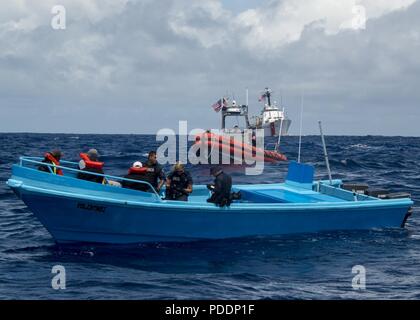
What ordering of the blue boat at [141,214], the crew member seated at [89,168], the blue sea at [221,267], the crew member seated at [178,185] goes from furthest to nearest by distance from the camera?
the crew member seated at [178,185]
the crew member seated at [89,168]
the blue boat at [141,214]
the blue sea at [221,267]

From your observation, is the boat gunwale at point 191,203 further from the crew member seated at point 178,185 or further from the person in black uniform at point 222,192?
the crew member seated at point 178,185

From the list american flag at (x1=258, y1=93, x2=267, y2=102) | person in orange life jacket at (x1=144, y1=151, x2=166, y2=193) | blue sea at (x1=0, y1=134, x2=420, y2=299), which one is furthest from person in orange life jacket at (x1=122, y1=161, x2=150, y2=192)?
american flag at (x1=258, y1=93, x2=267, y2=102)

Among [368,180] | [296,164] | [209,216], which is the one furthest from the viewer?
[368,180]

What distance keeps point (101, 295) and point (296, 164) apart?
10538 mm

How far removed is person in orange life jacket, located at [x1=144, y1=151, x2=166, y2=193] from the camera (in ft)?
44.4

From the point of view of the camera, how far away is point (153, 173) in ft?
44.5

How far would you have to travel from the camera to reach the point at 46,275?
1069 cm

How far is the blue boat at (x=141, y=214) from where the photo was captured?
12.5 meters

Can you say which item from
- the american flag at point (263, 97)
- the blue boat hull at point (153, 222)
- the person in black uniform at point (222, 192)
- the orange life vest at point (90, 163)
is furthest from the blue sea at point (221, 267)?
the american flag at point (263, 97)

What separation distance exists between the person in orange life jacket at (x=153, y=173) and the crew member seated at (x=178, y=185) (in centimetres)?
30

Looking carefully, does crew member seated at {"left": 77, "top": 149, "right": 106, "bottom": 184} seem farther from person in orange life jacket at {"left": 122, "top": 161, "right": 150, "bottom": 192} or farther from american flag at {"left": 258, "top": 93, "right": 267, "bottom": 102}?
american flag at {"left": 258, "top": 93, "right": 267, "bottom": 102}

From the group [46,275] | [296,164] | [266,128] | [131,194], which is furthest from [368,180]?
[266,128]
